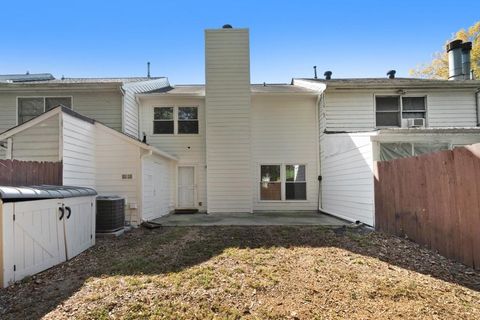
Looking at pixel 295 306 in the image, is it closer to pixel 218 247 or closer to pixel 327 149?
pixel 218 247

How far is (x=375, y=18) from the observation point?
12391 mm

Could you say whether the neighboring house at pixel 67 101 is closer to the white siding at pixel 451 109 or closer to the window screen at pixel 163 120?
the window screen at pixel 163 120

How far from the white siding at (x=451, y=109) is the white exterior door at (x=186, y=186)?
9957 mm

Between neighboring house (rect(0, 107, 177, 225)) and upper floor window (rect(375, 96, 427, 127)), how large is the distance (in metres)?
8.66

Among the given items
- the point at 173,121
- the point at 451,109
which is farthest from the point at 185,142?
the point at 451,109

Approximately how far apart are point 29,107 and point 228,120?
796 cm

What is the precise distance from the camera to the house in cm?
909

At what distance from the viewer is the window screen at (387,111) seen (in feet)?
38.6

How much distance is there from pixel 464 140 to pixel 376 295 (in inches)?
282

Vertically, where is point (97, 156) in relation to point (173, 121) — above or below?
below

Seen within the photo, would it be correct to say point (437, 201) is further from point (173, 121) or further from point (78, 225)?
point (173, 121)

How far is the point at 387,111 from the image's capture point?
38.8 ft

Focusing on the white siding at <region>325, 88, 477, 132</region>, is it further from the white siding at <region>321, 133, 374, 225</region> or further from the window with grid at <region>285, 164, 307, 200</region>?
the window with grid at <region>285, 164, 307, 200</region>

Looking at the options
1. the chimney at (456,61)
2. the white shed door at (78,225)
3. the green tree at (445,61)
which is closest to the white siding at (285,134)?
the chimney at (456,61)
